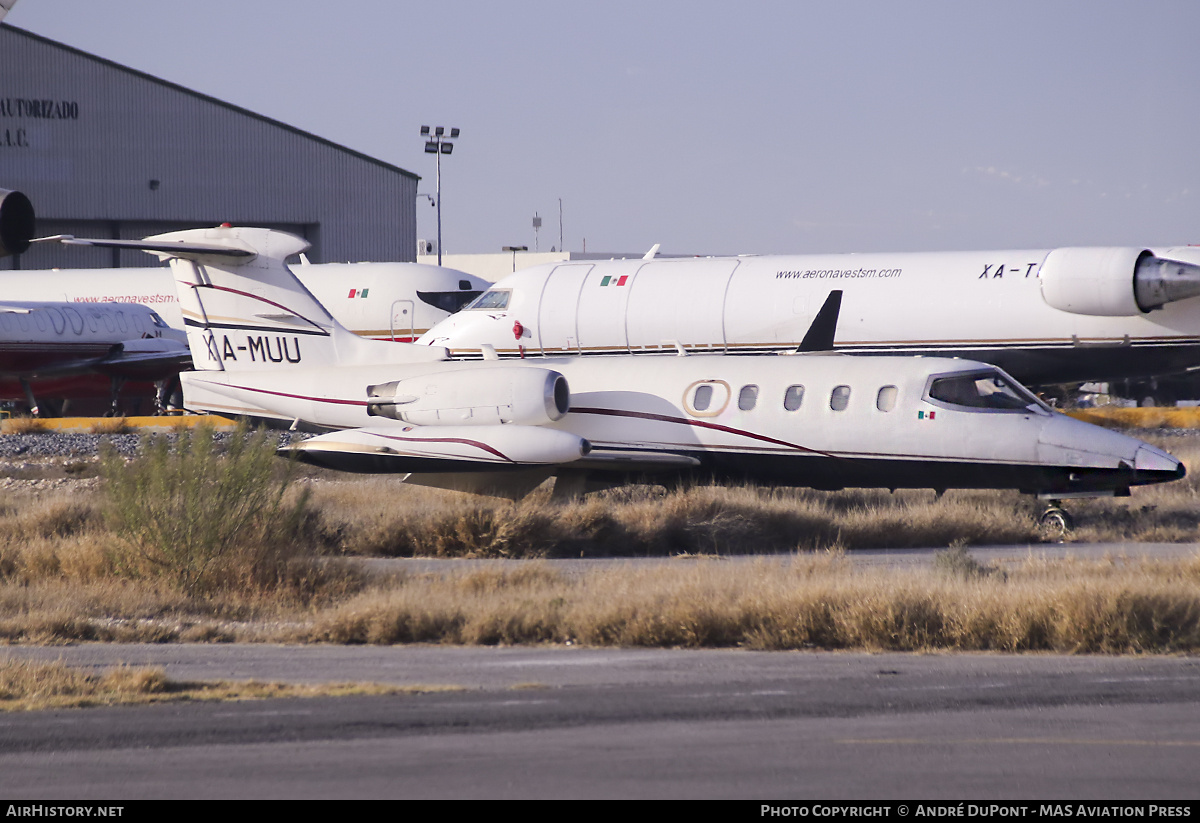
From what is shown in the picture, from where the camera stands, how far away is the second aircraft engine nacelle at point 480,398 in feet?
59.0

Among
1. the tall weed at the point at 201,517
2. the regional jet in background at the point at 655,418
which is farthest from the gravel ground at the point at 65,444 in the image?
the tall weed at the point at 201,517

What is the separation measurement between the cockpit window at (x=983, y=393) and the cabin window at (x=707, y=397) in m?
2.64

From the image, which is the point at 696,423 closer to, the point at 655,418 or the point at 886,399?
the point at 655,418

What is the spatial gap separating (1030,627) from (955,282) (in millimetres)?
16647

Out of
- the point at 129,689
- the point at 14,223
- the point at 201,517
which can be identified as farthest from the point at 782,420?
the point at 14,223

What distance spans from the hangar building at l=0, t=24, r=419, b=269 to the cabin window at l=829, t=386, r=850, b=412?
42941mm

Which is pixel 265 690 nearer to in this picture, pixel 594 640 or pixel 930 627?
pixel 594 640

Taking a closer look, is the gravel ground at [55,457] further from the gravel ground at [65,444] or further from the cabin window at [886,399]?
the cabin window at [886,399]

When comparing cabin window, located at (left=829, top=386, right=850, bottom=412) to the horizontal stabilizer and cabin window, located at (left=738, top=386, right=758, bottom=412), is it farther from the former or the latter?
the horizontal stabilizer

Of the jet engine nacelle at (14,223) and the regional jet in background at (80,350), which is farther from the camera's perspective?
the regional jet in background at (80,350)

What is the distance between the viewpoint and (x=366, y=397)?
1903 centimetres

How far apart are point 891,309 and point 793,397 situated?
959 cm

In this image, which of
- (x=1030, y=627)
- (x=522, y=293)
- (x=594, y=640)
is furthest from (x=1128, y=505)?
(x=522, y=293)

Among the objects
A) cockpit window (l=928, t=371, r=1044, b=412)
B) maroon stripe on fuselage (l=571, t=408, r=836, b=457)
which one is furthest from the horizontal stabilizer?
cockpit window (l=928, t=371, r=1044, b=412)
